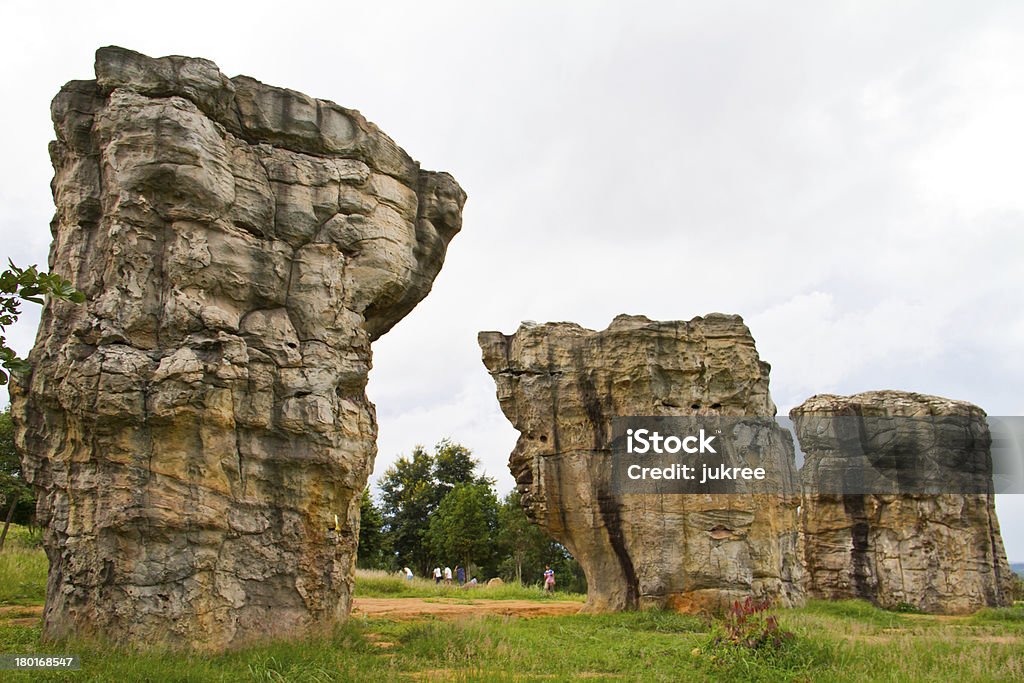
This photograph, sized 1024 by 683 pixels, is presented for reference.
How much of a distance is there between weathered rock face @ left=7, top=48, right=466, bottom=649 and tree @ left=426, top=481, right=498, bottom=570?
21315mm

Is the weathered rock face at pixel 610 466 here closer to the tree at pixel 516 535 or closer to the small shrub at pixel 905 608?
the small shrub at pixel 905 608

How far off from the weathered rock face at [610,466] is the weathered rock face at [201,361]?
6.65 metres

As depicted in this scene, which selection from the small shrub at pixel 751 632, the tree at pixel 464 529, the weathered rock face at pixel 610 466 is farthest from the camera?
the tree at pixel 464 529

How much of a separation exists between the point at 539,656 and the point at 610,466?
719 centimetres

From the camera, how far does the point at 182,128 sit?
1072 cm

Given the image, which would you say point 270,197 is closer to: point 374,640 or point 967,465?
point 374,640

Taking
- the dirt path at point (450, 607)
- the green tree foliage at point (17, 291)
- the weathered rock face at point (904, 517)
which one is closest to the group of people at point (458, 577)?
the dirt path at point (450, 607)

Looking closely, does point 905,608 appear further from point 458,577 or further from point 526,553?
point 526,553

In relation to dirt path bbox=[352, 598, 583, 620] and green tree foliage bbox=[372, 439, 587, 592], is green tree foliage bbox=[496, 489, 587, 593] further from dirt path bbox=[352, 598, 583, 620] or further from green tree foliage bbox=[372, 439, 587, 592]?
dirt path bbox=[352, 598, 583, 620]

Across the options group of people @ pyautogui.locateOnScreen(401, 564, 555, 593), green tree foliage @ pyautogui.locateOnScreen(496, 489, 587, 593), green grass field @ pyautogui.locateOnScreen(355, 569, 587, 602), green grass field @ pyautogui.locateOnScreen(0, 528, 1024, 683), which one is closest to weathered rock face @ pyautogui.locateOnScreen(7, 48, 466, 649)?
green grass field @ pyautogui.locateOnScreen(0, 528, 1024, 683)

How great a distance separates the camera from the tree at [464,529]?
3266 cm

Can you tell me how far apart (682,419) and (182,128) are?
37.2 feet

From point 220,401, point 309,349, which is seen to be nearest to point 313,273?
point 309,349

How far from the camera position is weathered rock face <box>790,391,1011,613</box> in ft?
73.6
